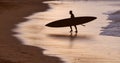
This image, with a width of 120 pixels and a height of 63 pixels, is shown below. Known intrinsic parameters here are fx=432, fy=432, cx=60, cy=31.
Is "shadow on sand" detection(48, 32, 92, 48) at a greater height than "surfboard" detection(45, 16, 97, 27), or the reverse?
"surfboard" detection(45, 16, 97, 27)

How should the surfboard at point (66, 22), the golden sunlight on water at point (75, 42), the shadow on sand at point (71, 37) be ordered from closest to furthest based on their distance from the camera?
1. the golden sunlight on water at point (75, 42)
2. the shadow on sand at point (71, 37)
3. the surfboard at point (66, 22)

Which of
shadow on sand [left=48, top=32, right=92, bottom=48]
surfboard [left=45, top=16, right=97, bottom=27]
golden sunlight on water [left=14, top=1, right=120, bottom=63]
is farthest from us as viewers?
surfboard [left=45, top=16, right=97, bottom=27]

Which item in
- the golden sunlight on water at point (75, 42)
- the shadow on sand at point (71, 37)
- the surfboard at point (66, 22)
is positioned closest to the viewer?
the golden sunlight on water at point (75, 42)

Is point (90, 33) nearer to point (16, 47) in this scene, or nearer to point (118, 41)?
point (118, 41)

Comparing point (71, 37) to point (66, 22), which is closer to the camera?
point (71, 37)

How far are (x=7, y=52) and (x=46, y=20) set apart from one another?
36.3 feet

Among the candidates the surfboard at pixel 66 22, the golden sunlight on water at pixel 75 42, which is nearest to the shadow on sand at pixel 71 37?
the golden sunlight on water at pixel 75 42

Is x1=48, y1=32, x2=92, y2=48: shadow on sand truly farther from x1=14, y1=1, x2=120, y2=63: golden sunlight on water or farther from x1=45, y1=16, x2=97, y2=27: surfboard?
x1=45, y1=16, x2=97, y2=27: surfboard

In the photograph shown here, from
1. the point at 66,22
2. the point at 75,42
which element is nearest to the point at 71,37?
the point at 75,42

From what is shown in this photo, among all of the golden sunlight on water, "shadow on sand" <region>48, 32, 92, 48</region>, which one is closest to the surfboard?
the golden sunlight on water

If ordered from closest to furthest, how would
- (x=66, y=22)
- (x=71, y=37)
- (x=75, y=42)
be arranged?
(x=75, y=42) → (x=71, y=37) → (x=66, y=22)

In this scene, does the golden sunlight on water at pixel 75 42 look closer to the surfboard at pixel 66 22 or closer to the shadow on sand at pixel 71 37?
the shadow on sand at pixel 71 37

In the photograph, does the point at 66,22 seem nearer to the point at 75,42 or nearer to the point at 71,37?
the point at 71,37

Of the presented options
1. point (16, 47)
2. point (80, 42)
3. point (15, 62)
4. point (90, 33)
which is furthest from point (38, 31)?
point (15, 62)
